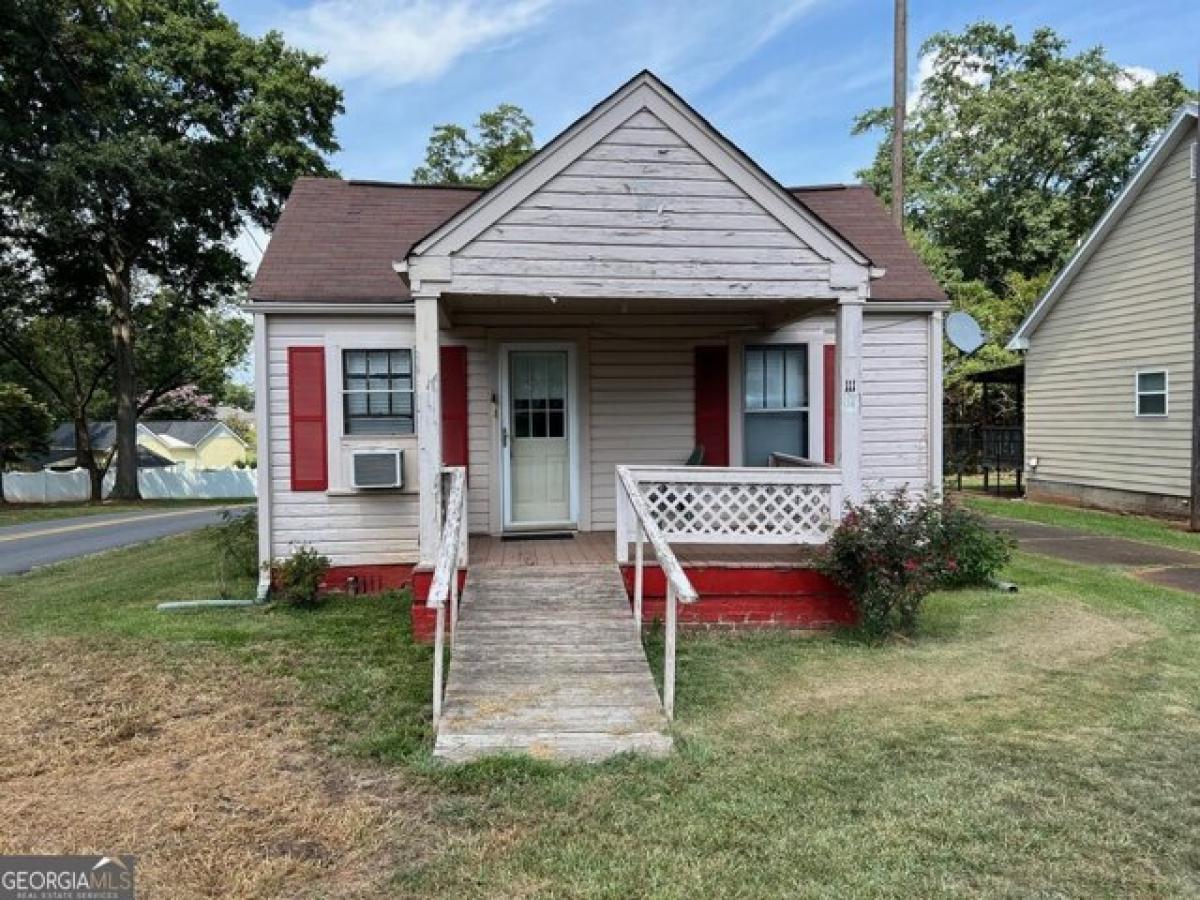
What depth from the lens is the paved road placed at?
12438 millimetres

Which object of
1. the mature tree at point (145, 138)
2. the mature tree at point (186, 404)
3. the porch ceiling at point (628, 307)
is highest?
the mature tree at point (145, 138)

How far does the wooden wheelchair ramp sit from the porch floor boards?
0.82 ft

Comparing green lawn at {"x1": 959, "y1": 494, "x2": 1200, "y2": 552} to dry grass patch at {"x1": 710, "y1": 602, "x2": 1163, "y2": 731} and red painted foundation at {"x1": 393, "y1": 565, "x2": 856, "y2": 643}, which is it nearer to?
dry grass patch at {"x1": 710, "y1": 602, "x2": 1163, "y2": 731}

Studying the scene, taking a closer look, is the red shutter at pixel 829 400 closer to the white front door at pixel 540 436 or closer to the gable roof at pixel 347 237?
the white front door at pixel 540 436

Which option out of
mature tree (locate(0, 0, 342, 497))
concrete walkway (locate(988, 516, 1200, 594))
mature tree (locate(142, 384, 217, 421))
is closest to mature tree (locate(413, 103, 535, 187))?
mature tree (locate(0, 0, 342, 497))

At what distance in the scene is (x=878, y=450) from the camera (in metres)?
8.64

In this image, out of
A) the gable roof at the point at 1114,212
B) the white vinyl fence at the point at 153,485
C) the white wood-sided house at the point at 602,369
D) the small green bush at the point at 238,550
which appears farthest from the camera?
the white vinyl fence at the point at 153,485

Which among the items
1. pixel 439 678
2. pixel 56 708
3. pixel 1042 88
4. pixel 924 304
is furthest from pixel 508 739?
pixel 1042 88

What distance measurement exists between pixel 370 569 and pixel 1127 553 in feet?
30.2

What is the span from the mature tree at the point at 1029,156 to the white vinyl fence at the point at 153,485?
28790 millimetres

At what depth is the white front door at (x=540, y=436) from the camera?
818cm

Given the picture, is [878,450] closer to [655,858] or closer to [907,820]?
[907,820]

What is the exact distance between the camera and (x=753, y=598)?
6.27 meters

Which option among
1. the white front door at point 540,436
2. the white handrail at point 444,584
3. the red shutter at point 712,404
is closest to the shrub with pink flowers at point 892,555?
the red shutter at point 712,404
